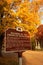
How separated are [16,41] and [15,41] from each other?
0.08 meters

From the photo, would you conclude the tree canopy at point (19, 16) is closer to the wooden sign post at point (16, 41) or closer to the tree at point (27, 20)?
the tree at point (27, 20)

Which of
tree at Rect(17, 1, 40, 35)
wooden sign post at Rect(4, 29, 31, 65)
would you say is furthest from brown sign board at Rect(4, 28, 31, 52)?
tree at Rect(17, 1, 40, 35)

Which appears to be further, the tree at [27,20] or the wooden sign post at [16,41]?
the tree at [27,20]

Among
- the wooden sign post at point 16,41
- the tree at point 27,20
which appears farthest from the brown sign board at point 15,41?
the tree at point 27,20

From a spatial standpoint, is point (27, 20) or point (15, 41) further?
point (27, 20)

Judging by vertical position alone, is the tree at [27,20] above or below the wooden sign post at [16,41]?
above

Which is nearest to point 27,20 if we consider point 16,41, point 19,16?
point 19,16

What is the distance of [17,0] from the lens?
59.3ft

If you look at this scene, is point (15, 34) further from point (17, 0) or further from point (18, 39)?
point (17, 0)

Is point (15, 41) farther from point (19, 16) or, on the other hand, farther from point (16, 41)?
point (19, 16)

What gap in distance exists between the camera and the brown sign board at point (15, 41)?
37.8 feet

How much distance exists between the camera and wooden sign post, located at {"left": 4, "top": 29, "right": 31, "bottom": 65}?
11523 mm

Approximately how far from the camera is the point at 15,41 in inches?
465

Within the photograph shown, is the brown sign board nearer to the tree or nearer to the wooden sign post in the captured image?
the wooden sign post
